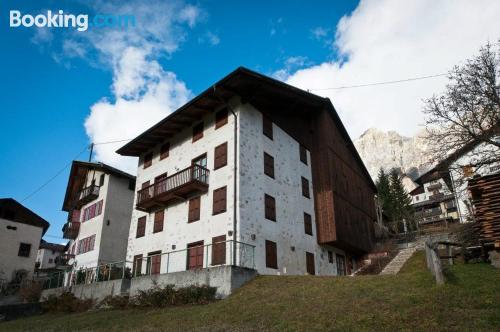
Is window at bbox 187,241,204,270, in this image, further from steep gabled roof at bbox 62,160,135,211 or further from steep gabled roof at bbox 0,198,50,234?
steep gabled roof at bbox 0,198,50,234

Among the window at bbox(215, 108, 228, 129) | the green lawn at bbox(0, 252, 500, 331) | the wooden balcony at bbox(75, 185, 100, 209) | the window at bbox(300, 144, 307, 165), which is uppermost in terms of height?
the window at bbox(215, 108, 228, 129)

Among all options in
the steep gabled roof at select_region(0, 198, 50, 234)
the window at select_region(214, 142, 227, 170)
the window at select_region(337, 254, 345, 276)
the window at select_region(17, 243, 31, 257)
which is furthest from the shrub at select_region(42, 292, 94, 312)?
the steep gabled roof at select_region(0, 198, 50, 234)

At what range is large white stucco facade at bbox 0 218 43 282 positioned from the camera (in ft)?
132

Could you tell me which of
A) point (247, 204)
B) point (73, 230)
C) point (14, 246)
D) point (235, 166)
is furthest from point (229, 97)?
point (14, 246)

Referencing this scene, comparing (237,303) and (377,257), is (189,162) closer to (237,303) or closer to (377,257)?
(237,303)

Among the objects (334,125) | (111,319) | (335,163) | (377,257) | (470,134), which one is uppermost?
(334,125)

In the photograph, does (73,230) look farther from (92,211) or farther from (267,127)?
(267,127)

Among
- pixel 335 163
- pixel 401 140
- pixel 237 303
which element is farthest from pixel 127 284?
pixel 401 140

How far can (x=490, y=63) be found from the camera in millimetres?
18672

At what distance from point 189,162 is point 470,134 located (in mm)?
16259

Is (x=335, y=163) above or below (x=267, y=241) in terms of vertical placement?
above

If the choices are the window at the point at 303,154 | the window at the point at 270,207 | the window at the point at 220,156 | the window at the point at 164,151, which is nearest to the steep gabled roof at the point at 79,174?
the window at the point at 164,151

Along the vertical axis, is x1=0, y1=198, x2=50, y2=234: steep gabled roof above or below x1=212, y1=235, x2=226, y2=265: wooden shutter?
above

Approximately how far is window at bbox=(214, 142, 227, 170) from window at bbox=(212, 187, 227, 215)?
5.23ft
